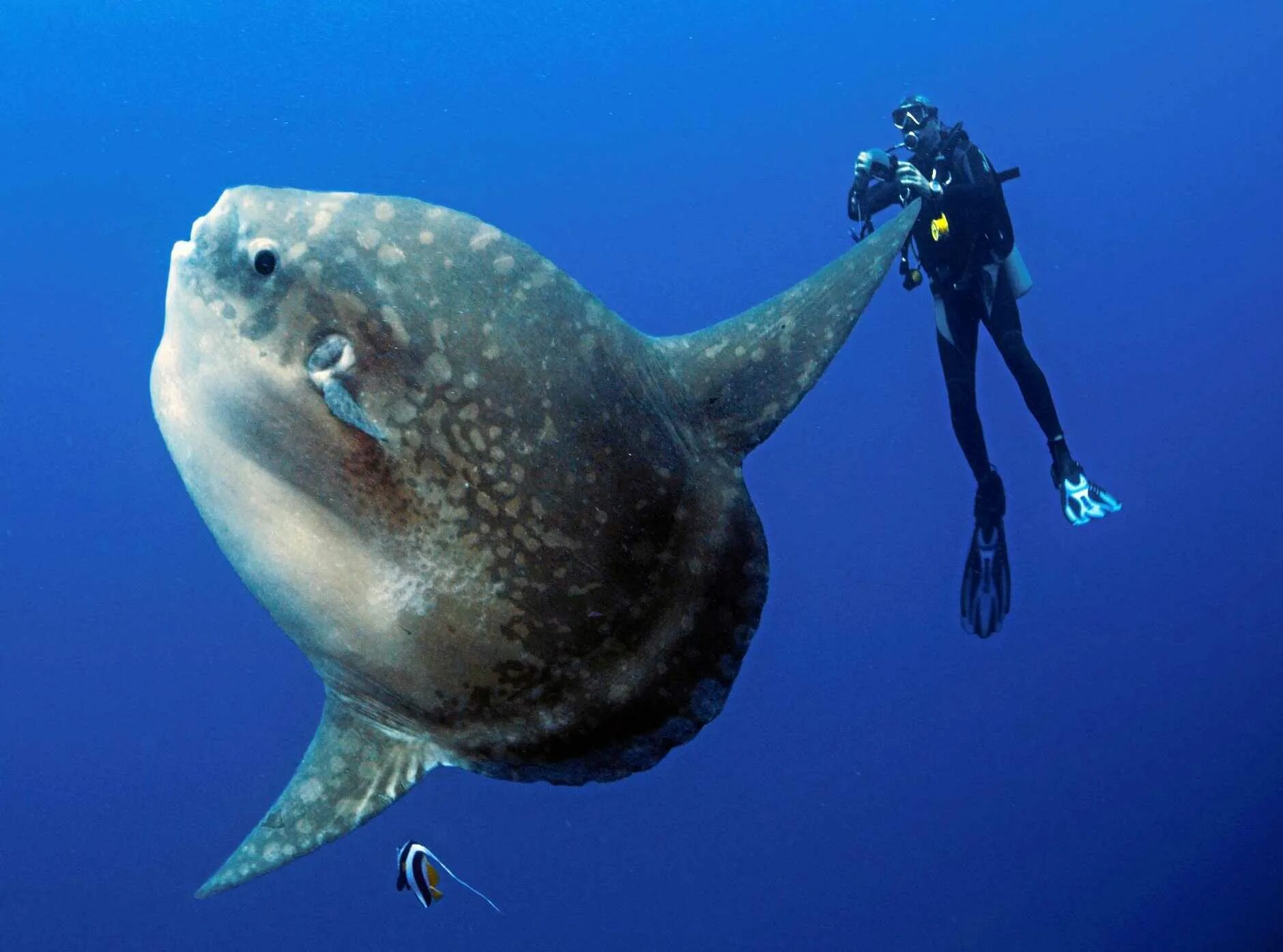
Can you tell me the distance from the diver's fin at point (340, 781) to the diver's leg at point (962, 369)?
595cm

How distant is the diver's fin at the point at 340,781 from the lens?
85.0 inches

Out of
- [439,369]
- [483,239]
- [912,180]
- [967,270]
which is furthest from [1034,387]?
[439,369]

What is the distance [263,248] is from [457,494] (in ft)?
2.18

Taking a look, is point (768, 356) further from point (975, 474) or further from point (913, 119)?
point (975, 474)

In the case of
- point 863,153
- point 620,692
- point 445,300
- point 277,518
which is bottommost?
point 620,692

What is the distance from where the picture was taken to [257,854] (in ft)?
6.94

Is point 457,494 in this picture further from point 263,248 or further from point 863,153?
point 863,153

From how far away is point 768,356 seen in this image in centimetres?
244

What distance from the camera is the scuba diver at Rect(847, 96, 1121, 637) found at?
6273 mm

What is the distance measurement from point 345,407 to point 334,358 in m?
0.12

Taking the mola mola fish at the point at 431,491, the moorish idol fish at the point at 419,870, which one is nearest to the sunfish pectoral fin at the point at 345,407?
the mola mola fish at the point at 431,491

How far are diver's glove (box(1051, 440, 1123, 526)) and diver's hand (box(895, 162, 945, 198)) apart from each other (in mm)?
2153

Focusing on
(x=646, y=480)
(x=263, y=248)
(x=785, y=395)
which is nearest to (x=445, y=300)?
(x=263, y=248)

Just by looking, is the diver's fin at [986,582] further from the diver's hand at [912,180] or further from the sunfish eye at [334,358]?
the sunfish eye at [334,358]
